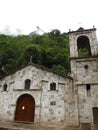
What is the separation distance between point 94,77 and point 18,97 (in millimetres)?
8664

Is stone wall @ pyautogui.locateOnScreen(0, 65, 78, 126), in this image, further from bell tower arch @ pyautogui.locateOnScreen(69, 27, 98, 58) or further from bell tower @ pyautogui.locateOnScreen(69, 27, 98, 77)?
bell tower arch @ pyautogui.locateOnScreen(69, 27, 98, 58)

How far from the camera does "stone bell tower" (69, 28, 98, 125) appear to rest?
14.3 metres

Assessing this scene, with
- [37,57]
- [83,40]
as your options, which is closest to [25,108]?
[83,40]

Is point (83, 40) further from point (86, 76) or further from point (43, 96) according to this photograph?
point (43, 96)

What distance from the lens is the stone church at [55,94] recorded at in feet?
47.7

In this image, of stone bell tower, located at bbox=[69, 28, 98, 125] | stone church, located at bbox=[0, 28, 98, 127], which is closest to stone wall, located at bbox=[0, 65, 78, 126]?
stone church, located at bbox=[0, 28, 98, 127]

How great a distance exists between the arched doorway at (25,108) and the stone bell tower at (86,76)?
16.4 ft

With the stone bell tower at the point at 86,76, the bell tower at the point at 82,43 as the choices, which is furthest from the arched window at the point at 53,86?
the bell tower at the point at 82,43

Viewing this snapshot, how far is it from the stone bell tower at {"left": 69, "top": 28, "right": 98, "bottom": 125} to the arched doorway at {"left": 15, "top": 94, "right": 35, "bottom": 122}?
499 centimetres

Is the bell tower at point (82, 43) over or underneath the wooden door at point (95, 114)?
over

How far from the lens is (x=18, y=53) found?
41969 mm

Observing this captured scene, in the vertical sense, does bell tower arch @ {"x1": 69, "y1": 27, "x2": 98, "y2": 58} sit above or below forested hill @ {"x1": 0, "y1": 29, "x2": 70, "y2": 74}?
below

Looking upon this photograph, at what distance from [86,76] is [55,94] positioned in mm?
3886

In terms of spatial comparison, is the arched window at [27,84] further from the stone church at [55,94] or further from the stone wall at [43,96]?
the stone wall at [43,96]
